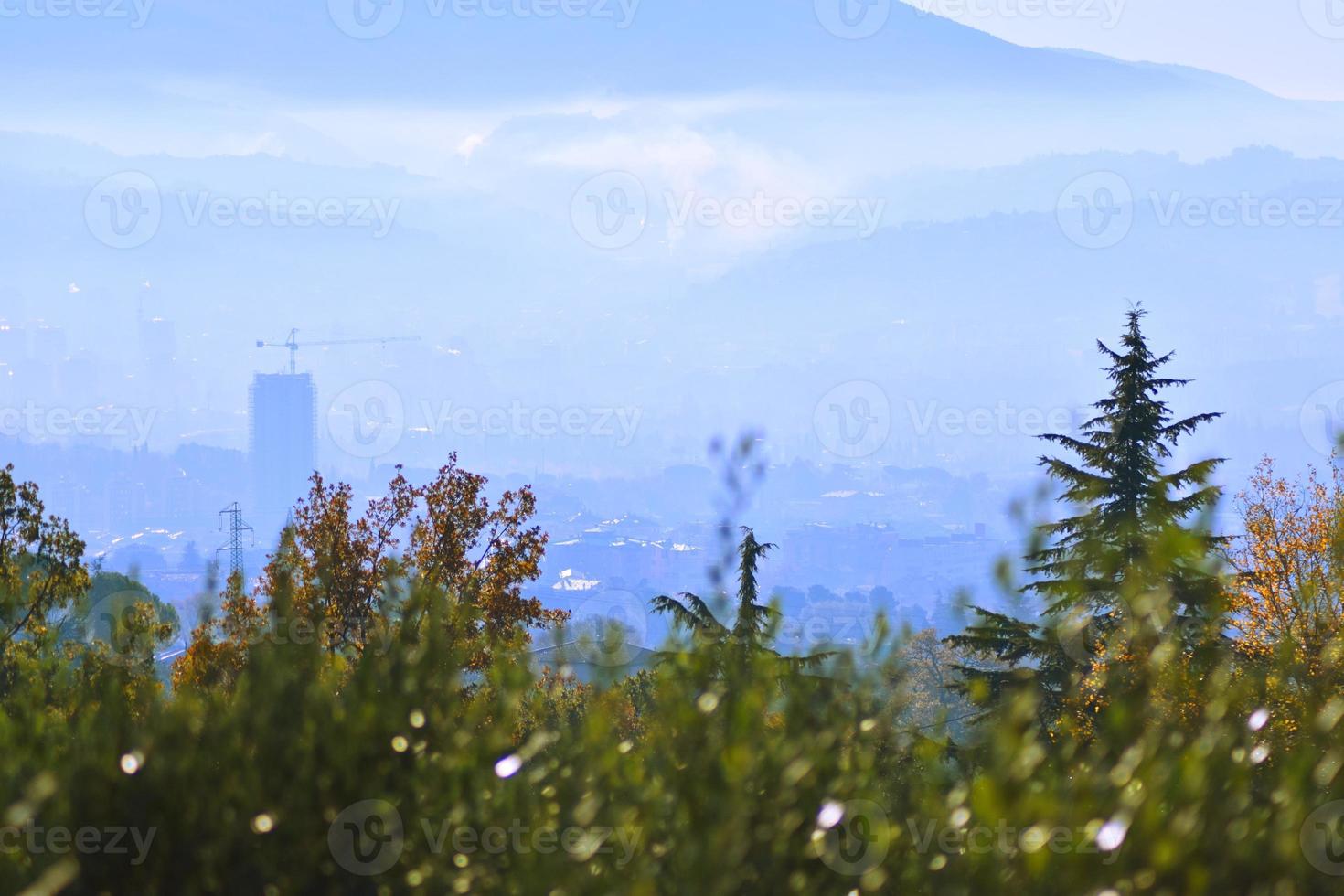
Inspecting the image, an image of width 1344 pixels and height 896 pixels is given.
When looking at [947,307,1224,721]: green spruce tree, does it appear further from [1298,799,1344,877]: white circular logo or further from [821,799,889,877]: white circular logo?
[821,799,889,877]: white circular logo

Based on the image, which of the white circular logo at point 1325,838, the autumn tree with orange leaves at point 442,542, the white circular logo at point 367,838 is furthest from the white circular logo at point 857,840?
the autumn tree with orange leaves at point 442,542

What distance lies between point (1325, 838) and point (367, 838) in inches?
147

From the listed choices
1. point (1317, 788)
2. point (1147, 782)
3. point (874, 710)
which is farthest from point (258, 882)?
point (1317, 788)

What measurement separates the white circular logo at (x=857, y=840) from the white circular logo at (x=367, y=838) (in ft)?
5.59

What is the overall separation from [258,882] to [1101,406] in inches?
1327

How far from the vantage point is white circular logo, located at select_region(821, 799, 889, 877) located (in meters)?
5.16

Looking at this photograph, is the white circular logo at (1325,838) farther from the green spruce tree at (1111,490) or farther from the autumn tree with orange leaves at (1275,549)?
the green spruce tree at (1111,490)

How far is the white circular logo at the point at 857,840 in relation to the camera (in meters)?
5.16

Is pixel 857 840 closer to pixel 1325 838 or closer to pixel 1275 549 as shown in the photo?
pixel 1325 838

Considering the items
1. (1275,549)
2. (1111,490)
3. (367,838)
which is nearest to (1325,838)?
(367,838)

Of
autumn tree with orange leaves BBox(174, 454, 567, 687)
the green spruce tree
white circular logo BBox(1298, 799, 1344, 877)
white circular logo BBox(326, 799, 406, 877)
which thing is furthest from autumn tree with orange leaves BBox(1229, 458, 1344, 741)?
white circular logo BBox(326, 799, 406, 877)

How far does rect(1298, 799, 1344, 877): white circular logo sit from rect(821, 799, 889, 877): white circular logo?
5.05 feet

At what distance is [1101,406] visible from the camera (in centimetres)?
3622

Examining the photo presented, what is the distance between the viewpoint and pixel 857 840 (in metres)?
5.36
